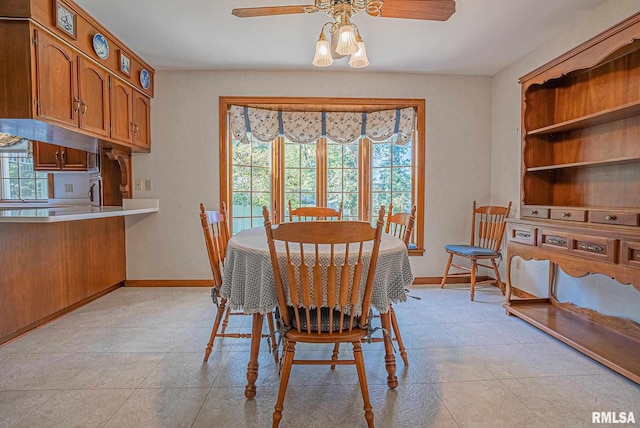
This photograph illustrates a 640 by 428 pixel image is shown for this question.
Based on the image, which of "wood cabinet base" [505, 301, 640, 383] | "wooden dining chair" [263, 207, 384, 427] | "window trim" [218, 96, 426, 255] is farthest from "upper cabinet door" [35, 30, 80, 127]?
"wood cabinet base" [505, 301, 640, 383]

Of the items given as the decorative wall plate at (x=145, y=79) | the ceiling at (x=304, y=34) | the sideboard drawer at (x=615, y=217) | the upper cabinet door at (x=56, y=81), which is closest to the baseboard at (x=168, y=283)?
the upper cabinet door at (x=56, y=81)

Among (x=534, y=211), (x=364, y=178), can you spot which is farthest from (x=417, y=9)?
(x=364, y=178)

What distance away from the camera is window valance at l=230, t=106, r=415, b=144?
3.66 m

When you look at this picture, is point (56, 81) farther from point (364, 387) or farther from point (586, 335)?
point (586, 335)

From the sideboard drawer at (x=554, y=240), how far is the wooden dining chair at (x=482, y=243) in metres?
0.70

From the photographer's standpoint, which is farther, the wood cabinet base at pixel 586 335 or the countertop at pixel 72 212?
the countertop at pixel 72 212

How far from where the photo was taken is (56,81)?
2258 mm

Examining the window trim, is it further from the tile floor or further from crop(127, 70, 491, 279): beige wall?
the tile floor

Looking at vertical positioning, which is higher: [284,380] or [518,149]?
[518,149]

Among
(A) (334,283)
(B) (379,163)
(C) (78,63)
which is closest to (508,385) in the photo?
(A) (334,283)

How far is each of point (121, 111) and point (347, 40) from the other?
234cm

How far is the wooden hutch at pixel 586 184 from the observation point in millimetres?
1947

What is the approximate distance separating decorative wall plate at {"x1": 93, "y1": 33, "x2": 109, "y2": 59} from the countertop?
4.18 ft

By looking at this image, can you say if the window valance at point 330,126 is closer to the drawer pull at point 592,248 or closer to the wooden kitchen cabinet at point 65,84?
the wooden kitchen cabinet at point 65,84
